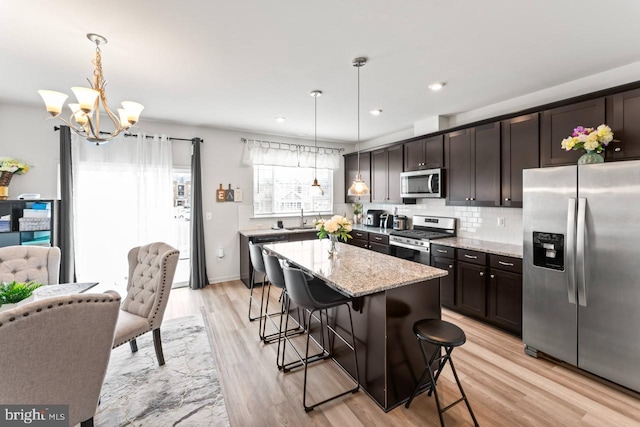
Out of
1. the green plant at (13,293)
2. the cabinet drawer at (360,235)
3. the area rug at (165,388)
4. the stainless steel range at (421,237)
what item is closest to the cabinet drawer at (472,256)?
the stainless steel range at (421,237)

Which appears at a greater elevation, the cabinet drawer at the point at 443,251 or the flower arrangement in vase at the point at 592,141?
the flower arrangement in vase at the point at 592,141

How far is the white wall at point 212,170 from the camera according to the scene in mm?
3699

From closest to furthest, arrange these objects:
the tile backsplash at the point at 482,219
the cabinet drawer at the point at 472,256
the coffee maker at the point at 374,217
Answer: the cabinet drawer at the point at 472,256 → the tile backsplash at the point at 482,219 → the coffee maker at the point at 374,217

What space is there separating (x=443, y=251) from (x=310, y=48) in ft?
9.25

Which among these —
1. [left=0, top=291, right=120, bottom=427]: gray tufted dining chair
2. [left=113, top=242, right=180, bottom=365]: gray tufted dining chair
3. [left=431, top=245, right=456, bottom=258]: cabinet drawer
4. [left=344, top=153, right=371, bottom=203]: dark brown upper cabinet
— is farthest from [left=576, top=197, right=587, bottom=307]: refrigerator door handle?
[left=344, top=153, right=371, bottom=203]: dark brown upper cabinet

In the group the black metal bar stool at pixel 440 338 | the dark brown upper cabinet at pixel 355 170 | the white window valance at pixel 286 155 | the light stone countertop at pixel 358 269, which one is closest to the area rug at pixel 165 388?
the light stone countertop at pixel 358 269

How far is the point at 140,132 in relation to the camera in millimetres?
4262

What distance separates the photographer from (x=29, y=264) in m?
2.55

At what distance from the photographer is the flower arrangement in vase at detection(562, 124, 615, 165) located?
7.58 ft

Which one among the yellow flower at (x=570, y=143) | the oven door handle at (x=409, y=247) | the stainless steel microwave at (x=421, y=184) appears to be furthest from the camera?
the stainless steel microwave at (x=421, y=184)

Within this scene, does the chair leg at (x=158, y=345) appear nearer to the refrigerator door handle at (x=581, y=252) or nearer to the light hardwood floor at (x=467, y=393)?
the light hardwood floor at (x=467, y=393)

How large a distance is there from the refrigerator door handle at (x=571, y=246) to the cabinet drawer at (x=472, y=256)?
2.88ft

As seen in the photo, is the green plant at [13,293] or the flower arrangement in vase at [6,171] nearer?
the green plant at [13,293]

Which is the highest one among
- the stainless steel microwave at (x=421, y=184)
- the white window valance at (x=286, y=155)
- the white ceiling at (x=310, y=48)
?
the white ceiling at (x=310, y=48)
